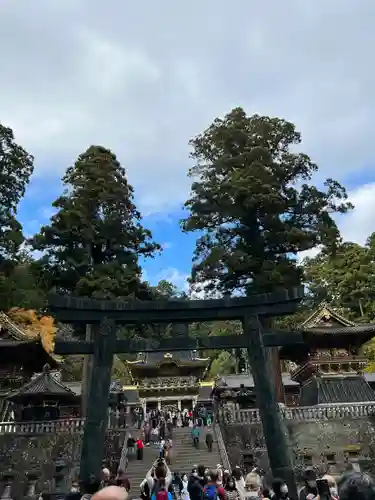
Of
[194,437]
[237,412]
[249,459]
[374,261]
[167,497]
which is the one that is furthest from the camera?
[374,261]

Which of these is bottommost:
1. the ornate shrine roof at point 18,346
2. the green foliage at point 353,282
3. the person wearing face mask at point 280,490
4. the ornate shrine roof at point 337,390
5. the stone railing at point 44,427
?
the person wearing face mask at point 280,490

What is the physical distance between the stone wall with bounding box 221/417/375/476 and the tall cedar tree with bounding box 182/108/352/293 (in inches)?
243

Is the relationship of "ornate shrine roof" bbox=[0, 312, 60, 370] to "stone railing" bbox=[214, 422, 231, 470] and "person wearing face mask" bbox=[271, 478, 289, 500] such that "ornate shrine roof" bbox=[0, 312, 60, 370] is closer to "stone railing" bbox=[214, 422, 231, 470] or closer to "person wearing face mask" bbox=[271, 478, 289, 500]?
"stone railing" bbox=[214, 422, 231, 470]

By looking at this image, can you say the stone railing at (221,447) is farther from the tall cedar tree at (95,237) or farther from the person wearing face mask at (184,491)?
the tall cedar tree at (95,237)

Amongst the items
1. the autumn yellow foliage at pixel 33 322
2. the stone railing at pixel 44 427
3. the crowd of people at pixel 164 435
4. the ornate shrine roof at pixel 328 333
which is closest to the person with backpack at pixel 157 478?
the stone railing at pixel 44 427

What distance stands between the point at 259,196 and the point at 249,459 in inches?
450

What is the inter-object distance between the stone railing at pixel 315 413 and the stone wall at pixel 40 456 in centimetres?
698

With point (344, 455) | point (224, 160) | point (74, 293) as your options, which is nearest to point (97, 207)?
point (74, 293)

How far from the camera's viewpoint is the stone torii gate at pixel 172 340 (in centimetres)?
1223

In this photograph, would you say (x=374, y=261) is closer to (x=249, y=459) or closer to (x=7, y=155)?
(x=249, y=459)

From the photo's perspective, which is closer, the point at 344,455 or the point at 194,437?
the point at 344,455

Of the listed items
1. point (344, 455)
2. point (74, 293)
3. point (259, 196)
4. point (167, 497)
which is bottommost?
point (167, 497)

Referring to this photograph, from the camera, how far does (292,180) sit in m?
25.5

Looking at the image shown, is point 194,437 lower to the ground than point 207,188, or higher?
lower
